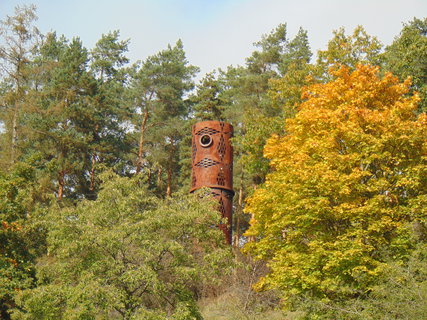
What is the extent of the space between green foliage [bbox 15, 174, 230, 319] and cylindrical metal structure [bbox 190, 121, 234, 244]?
7680mm

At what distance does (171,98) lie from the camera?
3247 cm

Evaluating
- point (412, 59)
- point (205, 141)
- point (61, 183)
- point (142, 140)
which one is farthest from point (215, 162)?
point (142, 140)

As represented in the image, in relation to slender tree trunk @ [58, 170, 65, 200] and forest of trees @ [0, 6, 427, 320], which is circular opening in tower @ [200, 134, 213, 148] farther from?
slender tree trunk @ [58, 170, 65, 200]

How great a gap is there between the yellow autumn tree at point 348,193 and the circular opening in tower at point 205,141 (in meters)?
4.94

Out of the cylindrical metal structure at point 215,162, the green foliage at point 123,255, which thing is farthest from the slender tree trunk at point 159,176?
the green foliage at point 123,255

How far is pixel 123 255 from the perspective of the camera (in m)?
10.5

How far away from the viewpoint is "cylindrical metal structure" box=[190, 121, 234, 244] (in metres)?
19.4

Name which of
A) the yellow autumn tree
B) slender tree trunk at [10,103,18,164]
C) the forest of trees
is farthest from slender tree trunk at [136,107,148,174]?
the yellow autumn tree

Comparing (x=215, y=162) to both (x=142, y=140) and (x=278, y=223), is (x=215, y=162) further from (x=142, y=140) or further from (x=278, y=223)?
(x=142, y=140)

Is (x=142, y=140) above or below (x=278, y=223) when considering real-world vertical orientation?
A: above

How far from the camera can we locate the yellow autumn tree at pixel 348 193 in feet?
42.7

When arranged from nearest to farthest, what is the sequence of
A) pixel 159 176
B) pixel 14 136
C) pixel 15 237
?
pixel 15 237 < pixel 14 136 < pixel 159 176

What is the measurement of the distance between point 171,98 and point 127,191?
71.1ft

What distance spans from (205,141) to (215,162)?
1.17 metres
